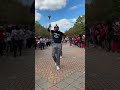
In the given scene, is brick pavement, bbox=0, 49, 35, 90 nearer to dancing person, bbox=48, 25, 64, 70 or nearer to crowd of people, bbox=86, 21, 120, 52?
dancing person, bbox=48, 25, 64, 70

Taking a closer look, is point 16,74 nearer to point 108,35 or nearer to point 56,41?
point 56,41

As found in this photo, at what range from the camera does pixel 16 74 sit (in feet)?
20.7

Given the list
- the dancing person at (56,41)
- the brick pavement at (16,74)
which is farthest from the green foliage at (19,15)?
the dancing person at (56,41)

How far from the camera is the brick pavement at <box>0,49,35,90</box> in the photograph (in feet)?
17.5

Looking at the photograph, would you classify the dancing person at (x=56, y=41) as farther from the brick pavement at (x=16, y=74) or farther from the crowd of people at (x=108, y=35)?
the crowd of people at (x=108, y=35)

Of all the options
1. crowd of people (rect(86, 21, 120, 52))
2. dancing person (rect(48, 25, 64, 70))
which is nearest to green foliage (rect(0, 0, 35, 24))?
dancing person (rect(48, 25, 64, 70))

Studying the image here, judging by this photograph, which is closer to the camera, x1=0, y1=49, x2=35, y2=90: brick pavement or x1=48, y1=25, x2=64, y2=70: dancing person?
x1=0, y1=49, x2=35, y2=90: brick pavement

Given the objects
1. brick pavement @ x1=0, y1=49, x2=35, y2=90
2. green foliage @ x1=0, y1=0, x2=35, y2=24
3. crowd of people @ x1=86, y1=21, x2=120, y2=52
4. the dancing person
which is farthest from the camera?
crowd of people @ x1=86, y1=21, x2=120, y2=52

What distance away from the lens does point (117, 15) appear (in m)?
12.2

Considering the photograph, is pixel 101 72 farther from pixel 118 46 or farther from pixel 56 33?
pixel 118 46

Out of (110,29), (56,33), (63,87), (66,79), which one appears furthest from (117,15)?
(63,87)

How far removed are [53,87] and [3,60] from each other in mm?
2901

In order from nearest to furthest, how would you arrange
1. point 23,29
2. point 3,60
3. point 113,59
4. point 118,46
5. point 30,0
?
1. point 30,0
2. point 23,29
3. point 3,60
4. point 113,59
5. point 118,46

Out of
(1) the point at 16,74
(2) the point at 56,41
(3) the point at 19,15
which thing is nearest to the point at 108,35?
(2) the point at 56,41
